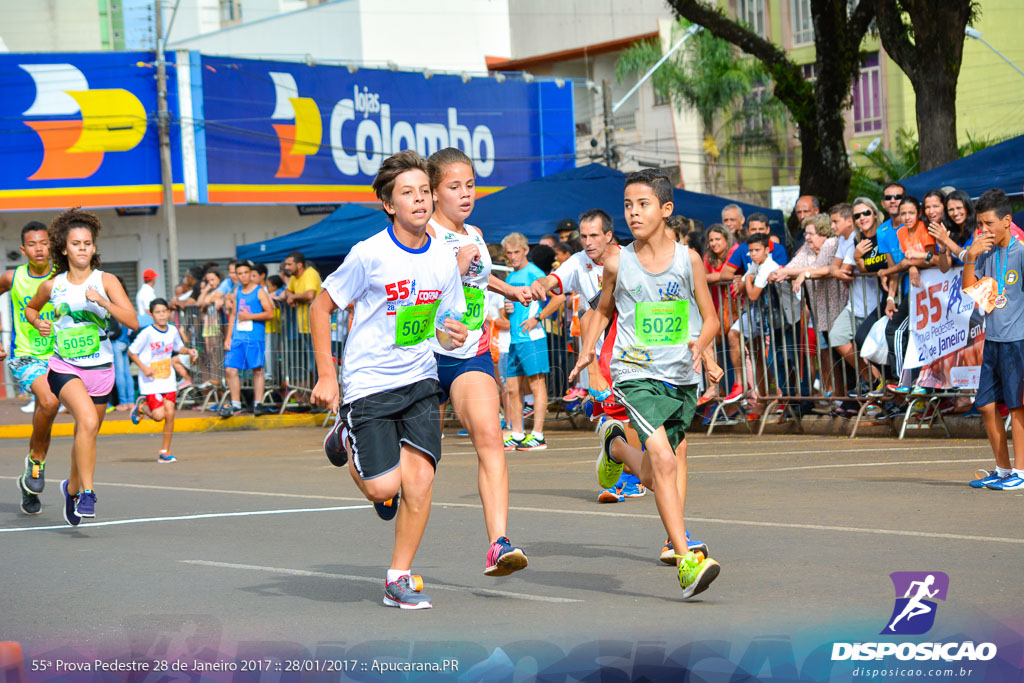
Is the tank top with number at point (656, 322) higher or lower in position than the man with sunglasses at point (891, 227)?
lower

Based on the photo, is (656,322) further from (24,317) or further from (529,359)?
(529,359)

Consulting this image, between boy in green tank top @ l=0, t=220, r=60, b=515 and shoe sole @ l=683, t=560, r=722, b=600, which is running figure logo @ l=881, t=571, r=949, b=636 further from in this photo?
boy in green tank top @ l=0, t=220, r=60, b=515

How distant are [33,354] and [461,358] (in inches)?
167

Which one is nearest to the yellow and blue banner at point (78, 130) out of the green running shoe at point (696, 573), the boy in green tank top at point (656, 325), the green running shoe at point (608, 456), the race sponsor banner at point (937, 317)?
the race sponsor banner at point (937, 317)

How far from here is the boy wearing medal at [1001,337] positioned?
29.7 feet

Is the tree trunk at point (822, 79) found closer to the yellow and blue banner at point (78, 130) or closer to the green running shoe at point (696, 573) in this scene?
the yellow and blue banner at point (78, 130)

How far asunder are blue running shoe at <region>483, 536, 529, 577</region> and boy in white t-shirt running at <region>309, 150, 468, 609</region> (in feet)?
1.11

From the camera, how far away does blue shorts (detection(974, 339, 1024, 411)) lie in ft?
29.7

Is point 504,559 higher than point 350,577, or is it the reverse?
point 504,559

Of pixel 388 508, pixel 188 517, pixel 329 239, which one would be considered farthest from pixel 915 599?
pixel 329 239

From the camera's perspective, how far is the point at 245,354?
1898cm

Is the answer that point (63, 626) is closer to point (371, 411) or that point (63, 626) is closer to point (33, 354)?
point (371, 411)

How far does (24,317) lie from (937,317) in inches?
299

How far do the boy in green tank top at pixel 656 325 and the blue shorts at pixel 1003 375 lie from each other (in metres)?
3.22
